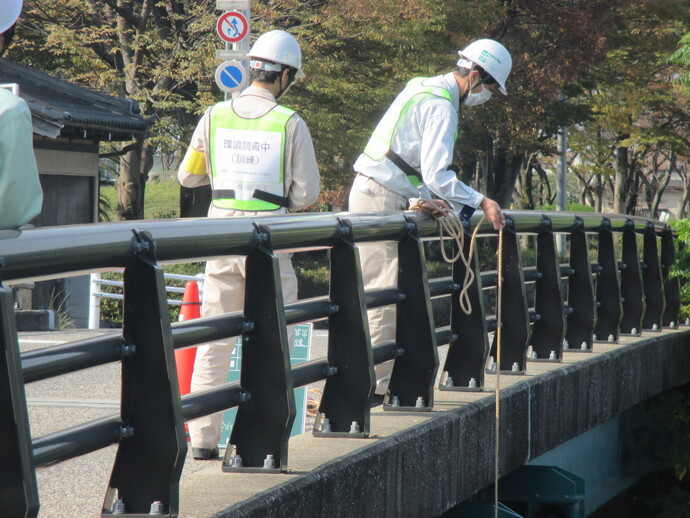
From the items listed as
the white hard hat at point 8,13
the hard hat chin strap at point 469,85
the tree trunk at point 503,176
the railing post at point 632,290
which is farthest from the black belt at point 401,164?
the tree trunk at point 503,176

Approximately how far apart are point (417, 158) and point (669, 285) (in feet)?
17.8

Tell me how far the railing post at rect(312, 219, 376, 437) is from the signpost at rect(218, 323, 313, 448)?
648mm

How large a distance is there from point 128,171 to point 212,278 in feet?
60.9

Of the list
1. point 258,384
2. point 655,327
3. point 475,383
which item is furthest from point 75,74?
point 258,384

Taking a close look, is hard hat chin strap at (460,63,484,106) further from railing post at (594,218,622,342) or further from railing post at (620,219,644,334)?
railing post at (620,219,644,334)

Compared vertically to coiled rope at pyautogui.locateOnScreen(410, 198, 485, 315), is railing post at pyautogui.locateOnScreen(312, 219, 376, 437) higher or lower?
lower

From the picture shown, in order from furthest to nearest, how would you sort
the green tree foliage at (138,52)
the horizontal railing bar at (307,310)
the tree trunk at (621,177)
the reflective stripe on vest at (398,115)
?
the tree trunk at (621,177) < the green tree foliage at (138,52) < the reflective stripe on vest at (398,115) < the horizontal railing bar at (307,310)

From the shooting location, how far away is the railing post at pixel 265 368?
3.68 m

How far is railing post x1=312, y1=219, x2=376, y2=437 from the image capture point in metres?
4.28

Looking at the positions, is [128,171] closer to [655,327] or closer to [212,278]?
[655,327]

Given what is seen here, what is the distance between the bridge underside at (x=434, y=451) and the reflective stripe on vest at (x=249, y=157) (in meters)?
1.11

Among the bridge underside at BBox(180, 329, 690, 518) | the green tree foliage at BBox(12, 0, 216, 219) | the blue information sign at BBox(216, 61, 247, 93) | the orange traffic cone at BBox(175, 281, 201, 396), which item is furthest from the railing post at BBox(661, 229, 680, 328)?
the green tree foliage at BBox(12, 0, 216, 219)

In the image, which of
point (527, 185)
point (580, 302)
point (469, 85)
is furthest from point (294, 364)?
point (527, 185)

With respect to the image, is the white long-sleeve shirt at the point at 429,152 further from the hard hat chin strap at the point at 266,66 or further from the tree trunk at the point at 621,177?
the tree trunk at the point at 621,177
